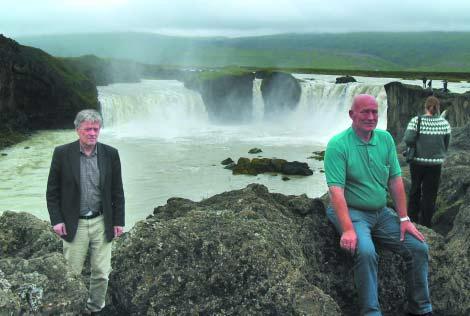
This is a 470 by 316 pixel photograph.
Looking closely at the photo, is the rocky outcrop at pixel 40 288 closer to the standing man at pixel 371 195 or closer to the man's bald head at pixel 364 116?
the standing man at pixel 371 195

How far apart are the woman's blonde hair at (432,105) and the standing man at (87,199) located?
230 inches

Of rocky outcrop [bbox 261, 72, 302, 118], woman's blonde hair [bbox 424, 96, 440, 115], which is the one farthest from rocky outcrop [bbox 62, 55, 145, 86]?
woman's blonde hair [bbox 424, 96, 440, 115]

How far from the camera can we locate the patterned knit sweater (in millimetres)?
9219

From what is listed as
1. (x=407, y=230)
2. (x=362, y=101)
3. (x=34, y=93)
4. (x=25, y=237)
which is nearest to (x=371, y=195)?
(x=407, y=230)

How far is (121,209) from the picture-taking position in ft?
19.1

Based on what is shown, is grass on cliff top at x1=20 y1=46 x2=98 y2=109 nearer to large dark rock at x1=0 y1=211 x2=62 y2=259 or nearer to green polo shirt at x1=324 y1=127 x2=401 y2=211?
large dark rock at x1=0 y1=211 x2=62 y2=259

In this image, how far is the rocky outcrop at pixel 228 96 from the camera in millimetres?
60406

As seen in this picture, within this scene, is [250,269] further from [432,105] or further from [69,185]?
[432,105]

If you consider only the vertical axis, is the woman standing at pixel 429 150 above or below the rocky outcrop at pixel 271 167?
above

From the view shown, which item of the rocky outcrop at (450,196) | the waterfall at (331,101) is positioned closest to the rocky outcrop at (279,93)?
the waterfall at (331,101)

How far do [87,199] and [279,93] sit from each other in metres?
56.1

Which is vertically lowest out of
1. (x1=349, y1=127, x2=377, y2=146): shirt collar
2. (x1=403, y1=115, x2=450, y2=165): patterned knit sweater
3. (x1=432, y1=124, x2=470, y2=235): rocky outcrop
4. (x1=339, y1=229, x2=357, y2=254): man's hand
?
(x1=432, y1=124, x2=470, y2=235): rocky outcrop

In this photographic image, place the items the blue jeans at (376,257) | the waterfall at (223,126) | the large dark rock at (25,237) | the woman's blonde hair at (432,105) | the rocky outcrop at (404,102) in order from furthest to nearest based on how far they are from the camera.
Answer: the waterfall at (223,126) < the rocky outcrop at (404,102) < the woman's blonde hair at (432,105) < the large dark rock at (25,237) < the blue jeans at (376,257)

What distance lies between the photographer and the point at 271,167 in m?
31.6
